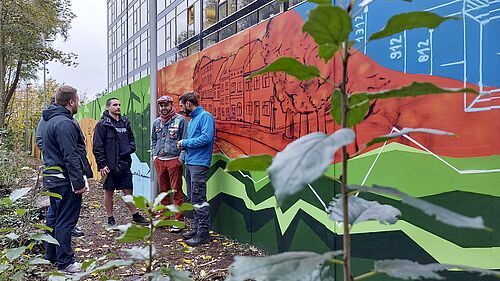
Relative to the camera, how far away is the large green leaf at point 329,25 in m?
0.78

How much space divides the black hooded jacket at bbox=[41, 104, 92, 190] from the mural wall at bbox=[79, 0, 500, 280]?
1647mm

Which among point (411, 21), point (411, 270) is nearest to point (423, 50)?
point (411, 21)

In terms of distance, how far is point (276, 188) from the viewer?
0.68 m

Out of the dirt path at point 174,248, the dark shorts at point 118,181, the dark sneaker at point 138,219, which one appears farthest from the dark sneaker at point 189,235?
the dark shorts at point 118,181

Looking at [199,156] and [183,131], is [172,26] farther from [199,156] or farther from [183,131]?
[199,156]

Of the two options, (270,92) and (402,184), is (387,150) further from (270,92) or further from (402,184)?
(270,92)

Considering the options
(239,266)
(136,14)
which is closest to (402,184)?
(239,266)

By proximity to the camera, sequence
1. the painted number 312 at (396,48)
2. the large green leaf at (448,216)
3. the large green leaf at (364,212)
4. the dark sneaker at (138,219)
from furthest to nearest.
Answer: the dark sneaker at (138,219) < the painted number 312 at (396,48) < the large green leaf at (364,212) < the large green leaf at (448,216)

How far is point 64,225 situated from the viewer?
4.54 metres

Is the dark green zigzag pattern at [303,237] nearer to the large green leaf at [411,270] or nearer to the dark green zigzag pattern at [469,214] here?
the dark green zigzag pattern at [469,214]

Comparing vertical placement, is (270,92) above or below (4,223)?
above

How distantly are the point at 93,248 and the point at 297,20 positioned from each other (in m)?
3.49

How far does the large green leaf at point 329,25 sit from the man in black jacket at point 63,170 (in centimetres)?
400

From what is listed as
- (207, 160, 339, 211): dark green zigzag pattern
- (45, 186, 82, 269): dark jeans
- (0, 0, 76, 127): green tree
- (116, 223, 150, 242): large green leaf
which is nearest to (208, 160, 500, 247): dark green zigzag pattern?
(207, 160, 339, 211): dark green zigzag pattern
